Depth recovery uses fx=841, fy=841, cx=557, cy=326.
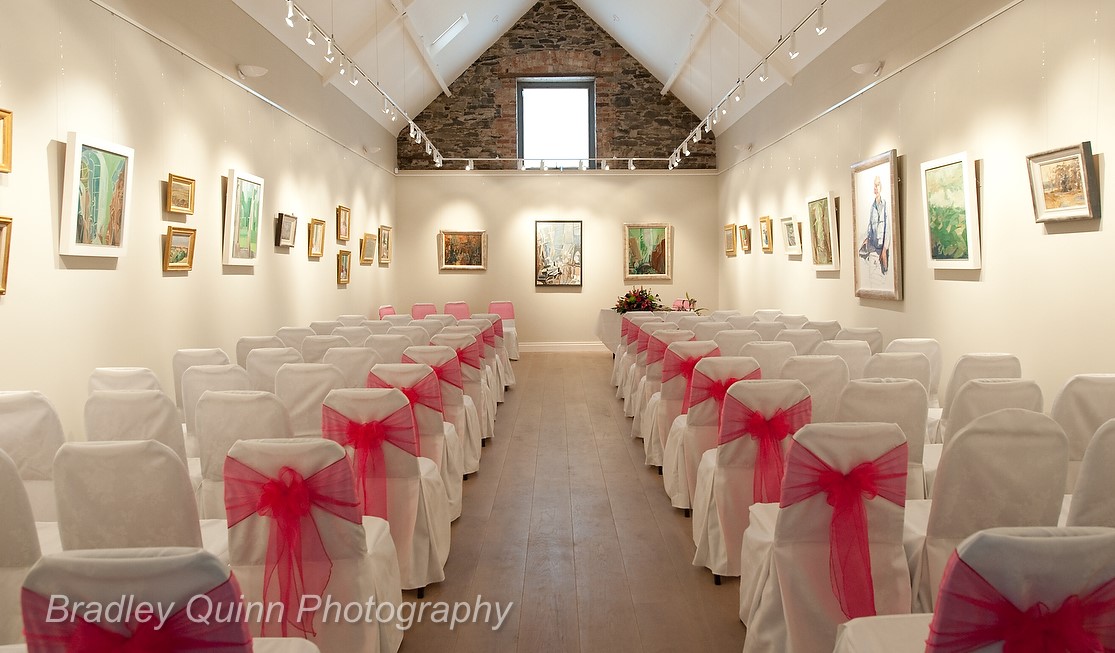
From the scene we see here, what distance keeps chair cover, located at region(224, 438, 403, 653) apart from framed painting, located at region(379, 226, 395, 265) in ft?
42.6

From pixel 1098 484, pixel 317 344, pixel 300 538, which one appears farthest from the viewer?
pixel 317 344

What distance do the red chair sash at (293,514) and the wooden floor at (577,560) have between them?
940 millimetres

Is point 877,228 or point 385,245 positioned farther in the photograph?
point 385,245

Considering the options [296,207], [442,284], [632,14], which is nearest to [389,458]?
[296,207]

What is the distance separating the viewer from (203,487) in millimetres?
3902

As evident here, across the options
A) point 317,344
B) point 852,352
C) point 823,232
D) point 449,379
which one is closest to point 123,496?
point 449,379

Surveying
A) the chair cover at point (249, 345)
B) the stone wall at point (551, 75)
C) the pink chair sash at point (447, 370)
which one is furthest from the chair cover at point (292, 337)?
the stone wall at point (551, 75)

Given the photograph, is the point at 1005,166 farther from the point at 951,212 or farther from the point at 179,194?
the point at 179,194

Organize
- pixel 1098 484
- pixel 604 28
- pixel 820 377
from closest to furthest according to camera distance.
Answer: pixel 1098 484, pixel 820 377, pixel 604 28

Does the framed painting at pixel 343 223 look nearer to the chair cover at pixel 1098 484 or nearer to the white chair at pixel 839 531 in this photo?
the white chair at pixel 839 531

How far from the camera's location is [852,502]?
292 centimetres

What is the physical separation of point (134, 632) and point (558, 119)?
1639 centimetres

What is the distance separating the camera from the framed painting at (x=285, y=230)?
10049 mm

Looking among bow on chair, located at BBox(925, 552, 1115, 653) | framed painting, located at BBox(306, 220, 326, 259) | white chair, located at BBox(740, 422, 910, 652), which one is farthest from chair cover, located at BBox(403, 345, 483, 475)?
framed painting, located at BBox(306, 220, 326, 259)
